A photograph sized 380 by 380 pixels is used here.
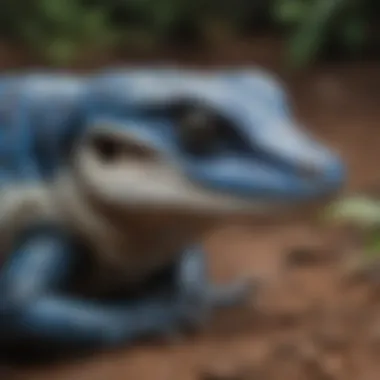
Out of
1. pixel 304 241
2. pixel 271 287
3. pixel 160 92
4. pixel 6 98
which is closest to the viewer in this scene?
pixel 160 92

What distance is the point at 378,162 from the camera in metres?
3.44

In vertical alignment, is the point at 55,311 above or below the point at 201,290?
below

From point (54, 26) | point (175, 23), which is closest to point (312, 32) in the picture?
point (175, 23)

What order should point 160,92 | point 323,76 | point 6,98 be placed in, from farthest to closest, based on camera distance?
point 323,76 < point 6,98 < point 160,92

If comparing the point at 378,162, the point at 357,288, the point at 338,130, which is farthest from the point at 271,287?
the point at 338,130

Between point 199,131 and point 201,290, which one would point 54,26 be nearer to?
point 201,290

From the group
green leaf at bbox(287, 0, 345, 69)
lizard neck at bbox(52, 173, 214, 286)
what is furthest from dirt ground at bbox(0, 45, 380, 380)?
green leaf at bbox(287, 0, 345, 69)

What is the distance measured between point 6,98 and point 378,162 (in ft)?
4.49

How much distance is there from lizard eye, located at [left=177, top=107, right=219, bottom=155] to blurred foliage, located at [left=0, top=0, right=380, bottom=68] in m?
1.86

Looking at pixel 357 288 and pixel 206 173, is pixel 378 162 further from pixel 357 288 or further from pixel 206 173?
pixel 206 173

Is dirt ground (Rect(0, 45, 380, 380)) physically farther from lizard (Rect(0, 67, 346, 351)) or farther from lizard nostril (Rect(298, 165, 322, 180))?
lizard nostril (Rect(298, 165, 322, 180))

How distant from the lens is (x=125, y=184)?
2277 millimetres

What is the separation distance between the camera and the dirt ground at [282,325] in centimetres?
206

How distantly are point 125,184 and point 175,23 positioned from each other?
2294mm
